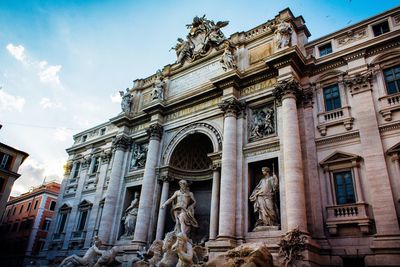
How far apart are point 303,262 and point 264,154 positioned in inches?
225

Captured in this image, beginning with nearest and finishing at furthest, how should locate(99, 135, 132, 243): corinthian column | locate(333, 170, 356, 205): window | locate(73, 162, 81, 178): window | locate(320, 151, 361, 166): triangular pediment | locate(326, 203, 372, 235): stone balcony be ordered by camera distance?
locate(326, 203, 372, 235): stone balcony < locate(333, 170, 356, 205): window < locate(320, 151, 361, 166): triangular pediment < locate(99, 135, 132, 243): corinthian column < locate(73, 162, 81, 178): window

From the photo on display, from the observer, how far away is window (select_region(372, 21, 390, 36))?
1569 centimetres

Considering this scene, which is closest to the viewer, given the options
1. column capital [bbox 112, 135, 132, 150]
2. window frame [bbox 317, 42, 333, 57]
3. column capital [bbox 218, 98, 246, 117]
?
window frame [bbox 317, 42, 333, 57]

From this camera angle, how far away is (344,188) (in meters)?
13.8

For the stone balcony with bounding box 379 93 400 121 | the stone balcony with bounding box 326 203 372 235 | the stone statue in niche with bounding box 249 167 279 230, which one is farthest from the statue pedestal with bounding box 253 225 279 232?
the stone balcony with bounding box 379 93 400 121

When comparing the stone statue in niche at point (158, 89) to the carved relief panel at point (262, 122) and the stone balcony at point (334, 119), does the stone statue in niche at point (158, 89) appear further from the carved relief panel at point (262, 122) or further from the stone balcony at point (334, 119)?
the stone balcony at point (334, 119)

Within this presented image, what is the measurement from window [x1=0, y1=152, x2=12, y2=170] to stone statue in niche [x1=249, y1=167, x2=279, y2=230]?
2748cm

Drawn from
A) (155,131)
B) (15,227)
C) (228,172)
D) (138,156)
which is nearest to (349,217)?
(228,172)

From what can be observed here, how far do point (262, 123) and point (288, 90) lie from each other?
2321 millimetres

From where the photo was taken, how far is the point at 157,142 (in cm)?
2127

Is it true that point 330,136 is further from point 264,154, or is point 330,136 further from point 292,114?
point 264,154

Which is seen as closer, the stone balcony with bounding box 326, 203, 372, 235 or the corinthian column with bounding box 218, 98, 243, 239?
the stone balcony with bounding box 326, 203, 372, 235

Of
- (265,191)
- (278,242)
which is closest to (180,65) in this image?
(265,191)

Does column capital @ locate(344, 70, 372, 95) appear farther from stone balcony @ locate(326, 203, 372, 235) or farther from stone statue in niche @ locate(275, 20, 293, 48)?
stone balcony @ locate(326, 203, 372, 235)
